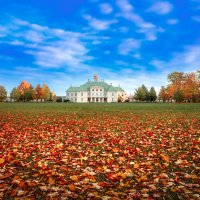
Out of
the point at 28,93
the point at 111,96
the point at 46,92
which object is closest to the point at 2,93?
the point at 28,93

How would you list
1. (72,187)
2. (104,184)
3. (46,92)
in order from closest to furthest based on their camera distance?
(72,187) → (104,184) → (46,92)

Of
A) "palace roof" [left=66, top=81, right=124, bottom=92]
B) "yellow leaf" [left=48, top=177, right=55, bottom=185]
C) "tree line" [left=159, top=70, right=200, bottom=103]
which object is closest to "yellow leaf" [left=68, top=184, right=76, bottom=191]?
"yellow leaf" [left=48, top=177, right=55, bottom=185]

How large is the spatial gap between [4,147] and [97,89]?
125 m

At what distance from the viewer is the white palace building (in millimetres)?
131250

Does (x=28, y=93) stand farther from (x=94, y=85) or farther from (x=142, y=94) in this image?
(x=142, y=94)

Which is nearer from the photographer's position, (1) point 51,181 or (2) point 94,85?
(1) point 51,181

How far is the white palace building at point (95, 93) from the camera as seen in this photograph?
13125 centimetres

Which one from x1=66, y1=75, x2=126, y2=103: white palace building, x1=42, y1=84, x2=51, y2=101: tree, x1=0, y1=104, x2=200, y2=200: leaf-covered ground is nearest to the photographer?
x1=0, y1=104, x2=200, y2=200: leaf-covered ground

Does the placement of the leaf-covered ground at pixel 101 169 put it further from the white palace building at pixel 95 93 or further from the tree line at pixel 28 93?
the white palace building at pixel 95 93

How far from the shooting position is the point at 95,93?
431ft

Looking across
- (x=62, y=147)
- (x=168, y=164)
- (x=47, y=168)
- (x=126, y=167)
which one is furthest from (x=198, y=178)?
(x=62, y=147)

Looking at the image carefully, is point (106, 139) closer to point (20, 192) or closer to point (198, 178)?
point (198, 178)

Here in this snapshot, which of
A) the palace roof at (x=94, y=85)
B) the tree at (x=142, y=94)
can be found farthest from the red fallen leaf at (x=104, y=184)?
the palace roof at (x=94, y=85)

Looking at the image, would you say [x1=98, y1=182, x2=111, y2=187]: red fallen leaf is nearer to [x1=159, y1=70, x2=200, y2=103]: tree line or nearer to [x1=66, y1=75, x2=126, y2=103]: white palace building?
[x1=159, y1=70, x2=200, y2=103]: tree line
